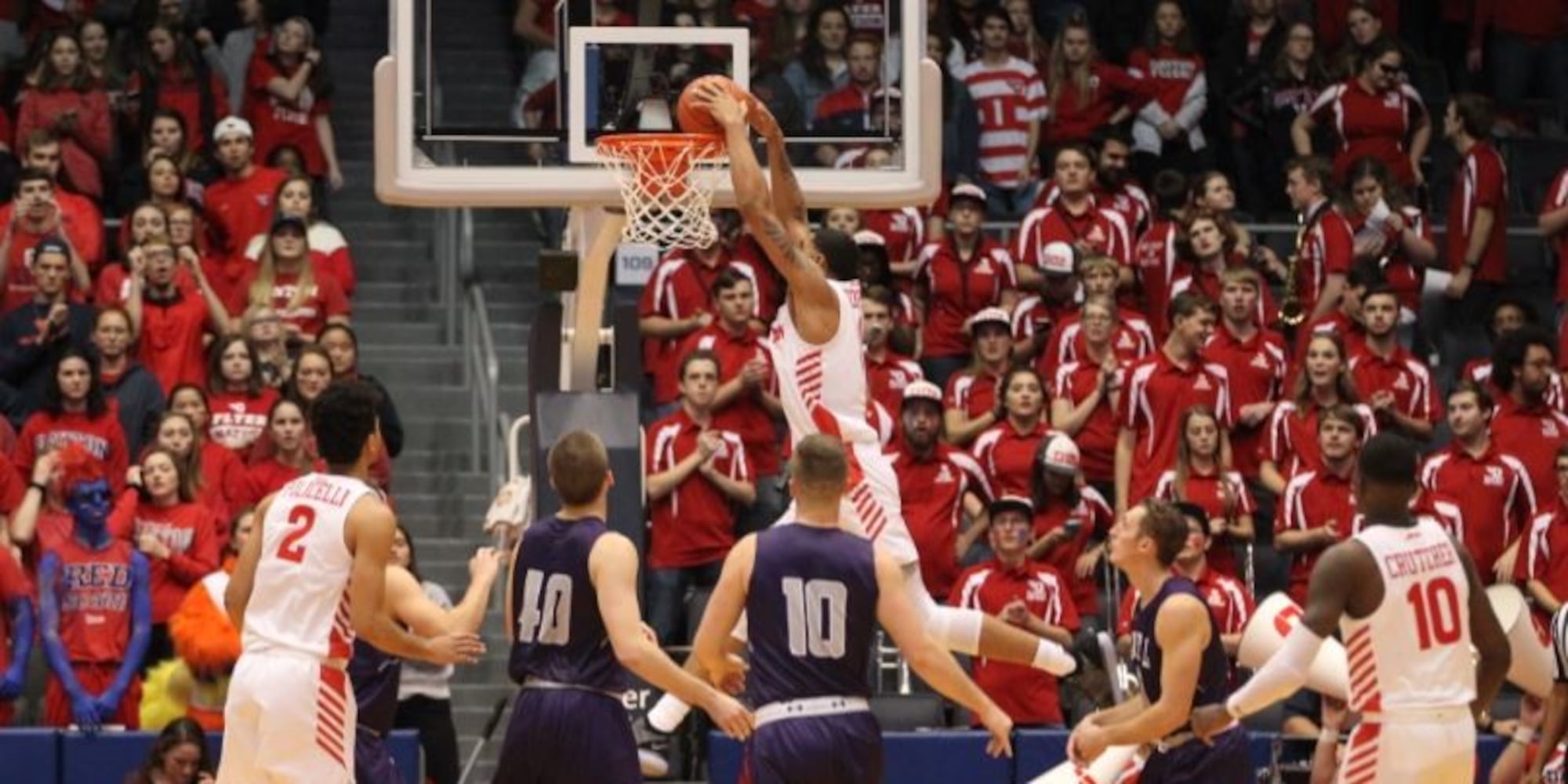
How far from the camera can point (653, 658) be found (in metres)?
11.3

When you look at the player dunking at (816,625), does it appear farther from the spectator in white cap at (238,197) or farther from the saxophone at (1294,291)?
the spectator in white cap at (238,197)

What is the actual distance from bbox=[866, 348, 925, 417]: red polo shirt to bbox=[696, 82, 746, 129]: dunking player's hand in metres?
5.65

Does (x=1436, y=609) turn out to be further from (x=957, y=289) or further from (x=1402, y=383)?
(x=957, y=289)

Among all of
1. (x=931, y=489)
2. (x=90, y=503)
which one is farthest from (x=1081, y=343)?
(x=90, y=503)

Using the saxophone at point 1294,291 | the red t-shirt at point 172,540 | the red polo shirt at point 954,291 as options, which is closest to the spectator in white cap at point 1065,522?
the red polo shirt at point 954,291

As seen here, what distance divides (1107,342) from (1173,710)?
666 cm

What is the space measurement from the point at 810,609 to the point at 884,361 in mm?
6969

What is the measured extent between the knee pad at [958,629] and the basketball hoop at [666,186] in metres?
1.84

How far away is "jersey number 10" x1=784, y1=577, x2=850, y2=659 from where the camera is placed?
36.4 feet

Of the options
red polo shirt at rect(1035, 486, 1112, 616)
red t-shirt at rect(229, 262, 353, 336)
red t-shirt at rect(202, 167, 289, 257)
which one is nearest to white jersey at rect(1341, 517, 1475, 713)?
red polo shirt at rect(1035, 486, 1112, 616)

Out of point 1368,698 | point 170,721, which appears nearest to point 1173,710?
point 1368,698

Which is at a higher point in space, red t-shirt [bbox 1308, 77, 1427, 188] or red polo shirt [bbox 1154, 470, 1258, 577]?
red t-shirt [bbox 1308, 77, 1427, 188]

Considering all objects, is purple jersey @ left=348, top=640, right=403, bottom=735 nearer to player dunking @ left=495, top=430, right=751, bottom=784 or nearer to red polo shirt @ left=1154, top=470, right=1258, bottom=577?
player dunking @ left=495, top=430, right=751, bottom=784

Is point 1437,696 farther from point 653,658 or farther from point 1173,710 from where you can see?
point 653,658
